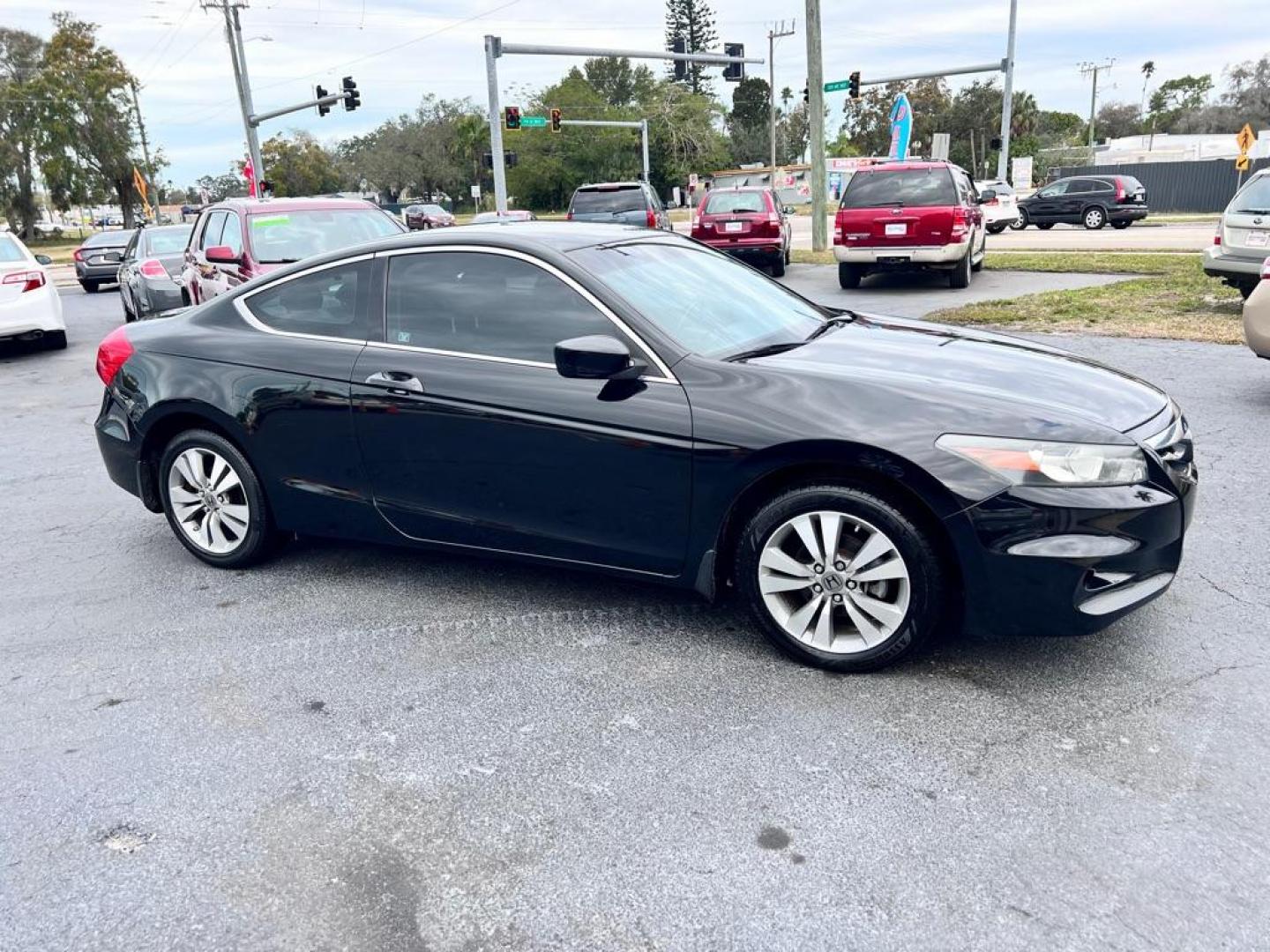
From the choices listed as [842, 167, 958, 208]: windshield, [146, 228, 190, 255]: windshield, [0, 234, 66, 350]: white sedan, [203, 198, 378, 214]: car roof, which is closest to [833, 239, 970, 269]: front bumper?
[842, 167, 958, 208]: windshield

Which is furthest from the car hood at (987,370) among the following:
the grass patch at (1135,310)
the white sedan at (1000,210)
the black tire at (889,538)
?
the white sedan at (1000,210)

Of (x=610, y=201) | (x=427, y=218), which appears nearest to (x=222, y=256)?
(x=610, y=201)

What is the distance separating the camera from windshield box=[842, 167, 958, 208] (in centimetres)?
1443

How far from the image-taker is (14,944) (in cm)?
238

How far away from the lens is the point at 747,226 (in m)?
17.7

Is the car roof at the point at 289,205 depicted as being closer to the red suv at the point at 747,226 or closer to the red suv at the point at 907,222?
the red suv at the point at 907,222

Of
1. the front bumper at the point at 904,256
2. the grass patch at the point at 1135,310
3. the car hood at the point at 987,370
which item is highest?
the car hood at the point at 987,370

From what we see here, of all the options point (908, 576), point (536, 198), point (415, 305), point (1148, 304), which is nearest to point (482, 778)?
point (908, 576)

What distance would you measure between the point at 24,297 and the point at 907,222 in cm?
1152

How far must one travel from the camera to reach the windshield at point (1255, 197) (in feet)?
34.9

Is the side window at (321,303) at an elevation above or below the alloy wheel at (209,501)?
above

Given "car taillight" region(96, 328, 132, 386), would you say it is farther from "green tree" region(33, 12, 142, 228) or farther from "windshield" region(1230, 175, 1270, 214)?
"green tree" region(33, 12, 142, 228)

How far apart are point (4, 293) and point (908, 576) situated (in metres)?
11.9

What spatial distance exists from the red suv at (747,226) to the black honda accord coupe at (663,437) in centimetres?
1335
